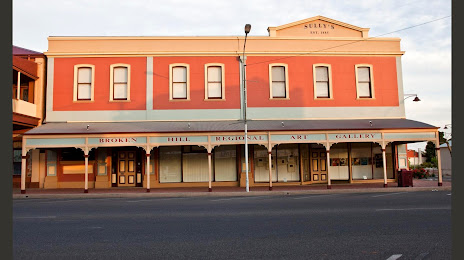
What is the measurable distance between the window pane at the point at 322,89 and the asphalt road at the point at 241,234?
1176 centimetres

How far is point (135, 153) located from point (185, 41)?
7.13 metres

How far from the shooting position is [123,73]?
21.4 meters

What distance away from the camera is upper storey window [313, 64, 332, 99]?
2197 cm

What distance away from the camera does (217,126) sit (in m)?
19.5

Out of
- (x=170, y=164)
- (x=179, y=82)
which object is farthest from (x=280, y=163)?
(x=179, y=82)

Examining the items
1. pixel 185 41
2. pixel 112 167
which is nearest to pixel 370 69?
pixel 185 41

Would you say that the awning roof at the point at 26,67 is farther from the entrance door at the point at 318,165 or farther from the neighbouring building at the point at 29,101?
the entrance door at the point at 318,165

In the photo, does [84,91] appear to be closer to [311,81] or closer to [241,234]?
[311,81]

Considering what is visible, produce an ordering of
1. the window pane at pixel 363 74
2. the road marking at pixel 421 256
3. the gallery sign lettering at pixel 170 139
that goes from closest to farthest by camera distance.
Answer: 1. the road marking at pixel 421 256
2. the gallery sign lettering at pixel 170 139
3. the window pane at pixel 363 74

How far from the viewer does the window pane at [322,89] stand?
72.2 ft

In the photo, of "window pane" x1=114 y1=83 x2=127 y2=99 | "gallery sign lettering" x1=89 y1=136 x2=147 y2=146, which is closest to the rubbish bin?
"gallery sign lettering" x1=89 y1=136 x2=147 y2=146

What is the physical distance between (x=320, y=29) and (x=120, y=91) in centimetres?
1246

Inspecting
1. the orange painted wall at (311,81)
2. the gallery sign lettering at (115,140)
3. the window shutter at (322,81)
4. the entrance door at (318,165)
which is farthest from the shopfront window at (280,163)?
the gallery sign lettering at (115,140)

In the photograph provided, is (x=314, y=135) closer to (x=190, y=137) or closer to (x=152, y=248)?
(x=190, y=137)
